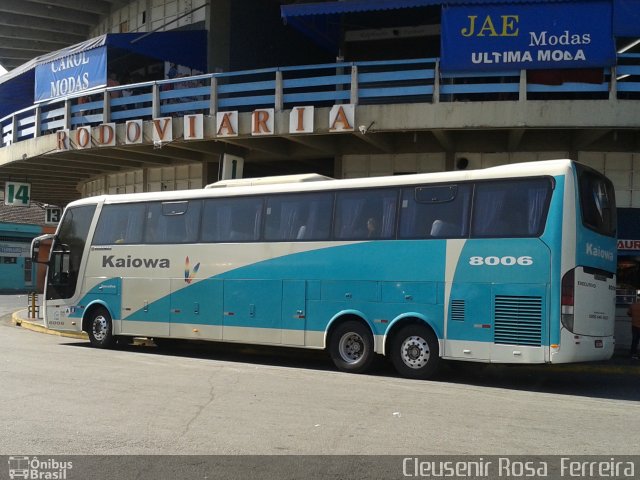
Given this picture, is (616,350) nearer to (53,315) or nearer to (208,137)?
(208,137)

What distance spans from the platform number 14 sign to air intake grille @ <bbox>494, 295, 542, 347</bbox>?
67.3ft

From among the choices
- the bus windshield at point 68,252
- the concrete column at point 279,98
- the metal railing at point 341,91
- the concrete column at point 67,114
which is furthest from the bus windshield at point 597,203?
the concrete column at point 67,114

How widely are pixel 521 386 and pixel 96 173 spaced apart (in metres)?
18.3

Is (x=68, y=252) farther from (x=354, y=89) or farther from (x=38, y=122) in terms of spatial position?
(x=354, y=89)

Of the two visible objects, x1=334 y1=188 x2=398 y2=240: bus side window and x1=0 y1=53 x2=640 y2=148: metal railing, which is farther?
x1=0 y1=53 x2=640 y2=148: metal railing

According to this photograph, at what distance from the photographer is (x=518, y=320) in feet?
35.4

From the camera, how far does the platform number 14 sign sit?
25844mm

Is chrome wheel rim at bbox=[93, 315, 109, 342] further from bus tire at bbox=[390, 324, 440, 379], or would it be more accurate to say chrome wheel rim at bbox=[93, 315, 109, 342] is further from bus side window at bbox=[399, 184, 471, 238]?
bus side window at bbox=[399, 184, 471, 238]

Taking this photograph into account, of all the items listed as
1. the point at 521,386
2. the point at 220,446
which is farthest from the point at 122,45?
the point at 220,446

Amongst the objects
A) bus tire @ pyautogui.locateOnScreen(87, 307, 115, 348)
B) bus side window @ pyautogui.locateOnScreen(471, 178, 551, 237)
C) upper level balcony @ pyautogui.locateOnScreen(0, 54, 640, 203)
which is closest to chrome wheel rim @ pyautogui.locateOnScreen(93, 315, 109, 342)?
bus tire @ pyautogui.locateOnScreen(87, 307, 115, 348)

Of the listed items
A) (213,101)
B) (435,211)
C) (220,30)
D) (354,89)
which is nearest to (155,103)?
(213,101)

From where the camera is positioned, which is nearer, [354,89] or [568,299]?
[568,299]

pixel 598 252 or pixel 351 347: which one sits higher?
pixel 598 252

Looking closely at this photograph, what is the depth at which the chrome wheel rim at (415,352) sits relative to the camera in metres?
11.8
